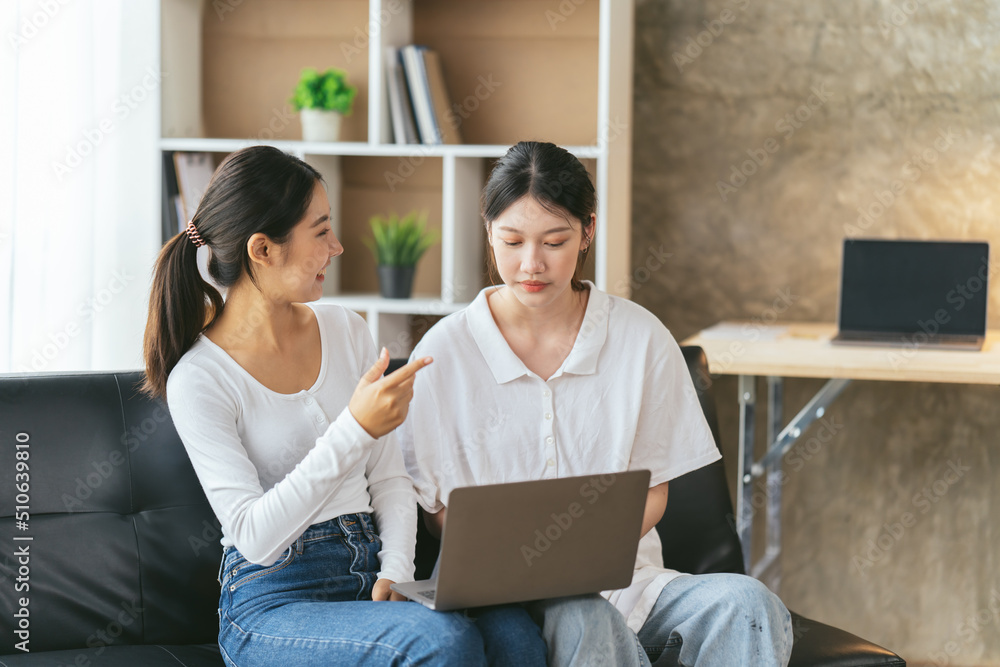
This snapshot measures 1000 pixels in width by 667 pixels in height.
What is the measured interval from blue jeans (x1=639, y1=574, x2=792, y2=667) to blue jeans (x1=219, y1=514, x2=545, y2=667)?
238 mm

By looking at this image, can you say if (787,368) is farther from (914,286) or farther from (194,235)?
(194,235)

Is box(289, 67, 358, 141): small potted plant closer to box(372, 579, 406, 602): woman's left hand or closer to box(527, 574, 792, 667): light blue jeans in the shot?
box(372, 579, 406, 602): woman's left hand

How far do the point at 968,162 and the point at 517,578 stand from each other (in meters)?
1.92

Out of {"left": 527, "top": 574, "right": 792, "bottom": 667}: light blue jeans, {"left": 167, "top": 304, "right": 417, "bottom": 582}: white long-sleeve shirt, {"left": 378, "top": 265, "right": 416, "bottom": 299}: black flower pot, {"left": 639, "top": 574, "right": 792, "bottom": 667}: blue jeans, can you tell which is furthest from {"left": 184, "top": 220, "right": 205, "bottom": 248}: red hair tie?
{"left": 378, "top": 265, "right": 416, "bottom": 299}: black flower pot

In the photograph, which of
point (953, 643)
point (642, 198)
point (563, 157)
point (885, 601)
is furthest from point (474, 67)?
point (953, 643)

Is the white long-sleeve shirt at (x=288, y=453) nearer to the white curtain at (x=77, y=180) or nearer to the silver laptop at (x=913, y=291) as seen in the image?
the white curtain at (x=77, y=180)

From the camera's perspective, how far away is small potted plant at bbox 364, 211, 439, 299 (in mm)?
2434

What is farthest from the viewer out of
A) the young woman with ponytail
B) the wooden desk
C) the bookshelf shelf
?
the bookshelf shelf

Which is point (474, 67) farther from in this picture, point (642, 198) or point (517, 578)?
point (517, 578)

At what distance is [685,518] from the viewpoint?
1697 millimetres

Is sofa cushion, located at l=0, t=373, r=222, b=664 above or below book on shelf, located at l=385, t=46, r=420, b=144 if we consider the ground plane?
below

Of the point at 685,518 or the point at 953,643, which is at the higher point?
the point at 685,518

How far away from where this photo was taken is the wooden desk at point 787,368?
1882 mm

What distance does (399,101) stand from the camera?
2375mm
